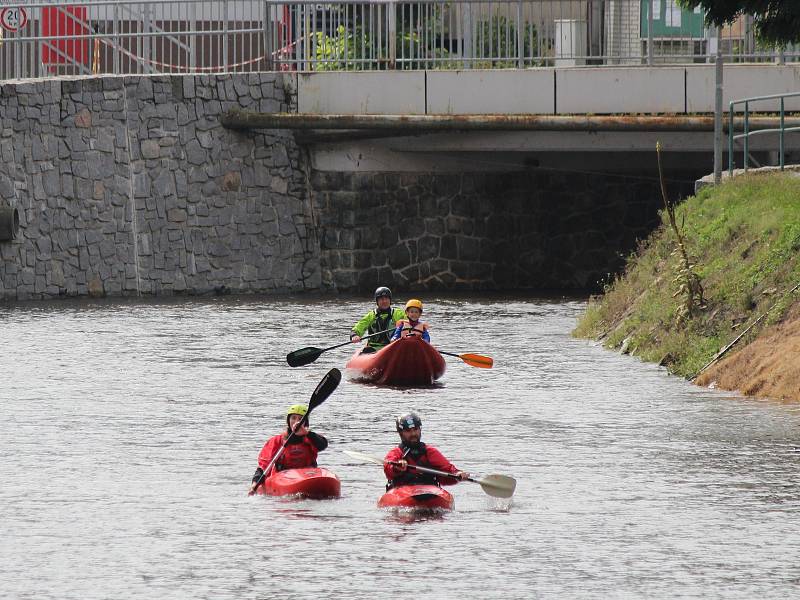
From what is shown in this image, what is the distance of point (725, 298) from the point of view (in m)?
21.6

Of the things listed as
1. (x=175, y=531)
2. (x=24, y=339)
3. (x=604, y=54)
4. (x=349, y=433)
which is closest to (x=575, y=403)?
(x=349, y=433)

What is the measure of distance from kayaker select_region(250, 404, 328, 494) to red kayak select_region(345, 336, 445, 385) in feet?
21.0

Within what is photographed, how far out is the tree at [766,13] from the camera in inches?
800

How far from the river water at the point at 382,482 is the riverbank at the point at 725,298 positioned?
0.48 m

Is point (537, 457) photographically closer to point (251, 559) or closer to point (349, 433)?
point (349, 433)

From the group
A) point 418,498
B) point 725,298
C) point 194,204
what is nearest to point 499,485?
point 418,498

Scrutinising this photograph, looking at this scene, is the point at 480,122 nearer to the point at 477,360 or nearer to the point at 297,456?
the point at 477,360

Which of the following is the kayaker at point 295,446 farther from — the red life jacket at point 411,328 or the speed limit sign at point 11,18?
the speed limit sign at point 11,18

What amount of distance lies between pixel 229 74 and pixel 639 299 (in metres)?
11.7

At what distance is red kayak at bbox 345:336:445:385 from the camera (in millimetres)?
20875

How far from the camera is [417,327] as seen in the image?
70.9 feet

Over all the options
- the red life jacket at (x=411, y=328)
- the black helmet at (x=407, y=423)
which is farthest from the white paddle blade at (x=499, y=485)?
the red life jacket at (x=411, y=328)

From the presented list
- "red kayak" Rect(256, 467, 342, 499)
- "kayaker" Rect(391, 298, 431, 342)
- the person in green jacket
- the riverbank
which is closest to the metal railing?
the riverbank

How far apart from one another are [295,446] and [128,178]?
64.8 feet
